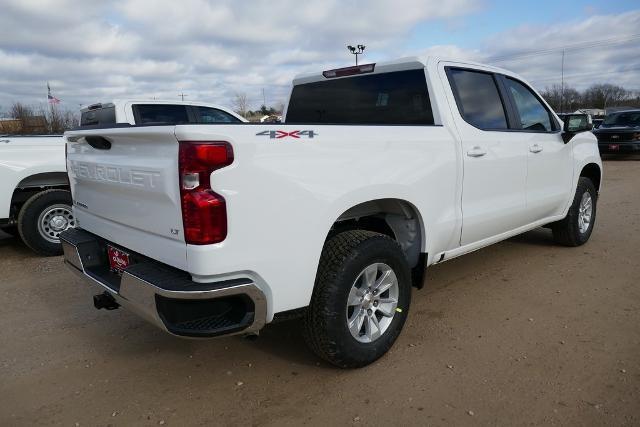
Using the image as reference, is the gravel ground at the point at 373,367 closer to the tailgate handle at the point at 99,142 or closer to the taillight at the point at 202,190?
the taillight at the point at 202,190

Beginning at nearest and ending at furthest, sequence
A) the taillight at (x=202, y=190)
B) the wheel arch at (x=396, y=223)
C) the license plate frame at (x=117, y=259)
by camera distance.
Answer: the taillight at (x=202, y=190) < the license plate frame at (x=117, y=259) < the wheel arch at (x=396, y=223)

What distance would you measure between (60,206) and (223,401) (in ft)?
14.3

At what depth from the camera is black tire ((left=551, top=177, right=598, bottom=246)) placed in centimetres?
559

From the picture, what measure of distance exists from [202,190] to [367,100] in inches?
86.1

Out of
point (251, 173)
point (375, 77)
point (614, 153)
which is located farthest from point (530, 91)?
point (614, 153)

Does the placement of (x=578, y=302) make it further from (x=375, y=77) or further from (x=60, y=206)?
(x=60, y=206)

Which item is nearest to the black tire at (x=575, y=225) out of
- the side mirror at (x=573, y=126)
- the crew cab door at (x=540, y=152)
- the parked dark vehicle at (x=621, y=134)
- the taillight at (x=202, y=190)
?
the crew cab door at (x=540, y=152)

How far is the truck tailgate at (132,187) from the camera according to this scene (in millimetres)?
2436

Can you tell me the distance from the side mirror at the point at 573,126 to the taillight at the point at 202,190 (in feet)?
12.7

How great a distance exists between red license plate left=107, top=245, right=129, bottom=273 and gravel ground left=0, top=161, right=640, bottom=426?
27.0 inches

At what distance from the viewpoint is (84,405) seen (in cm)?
285

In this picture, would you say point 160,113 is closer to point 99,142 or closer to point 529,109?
point 99,142

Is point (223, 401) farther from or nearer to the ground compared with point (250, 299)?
nearer to the ground

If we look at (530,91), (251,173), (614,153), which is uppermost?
(530,91)
